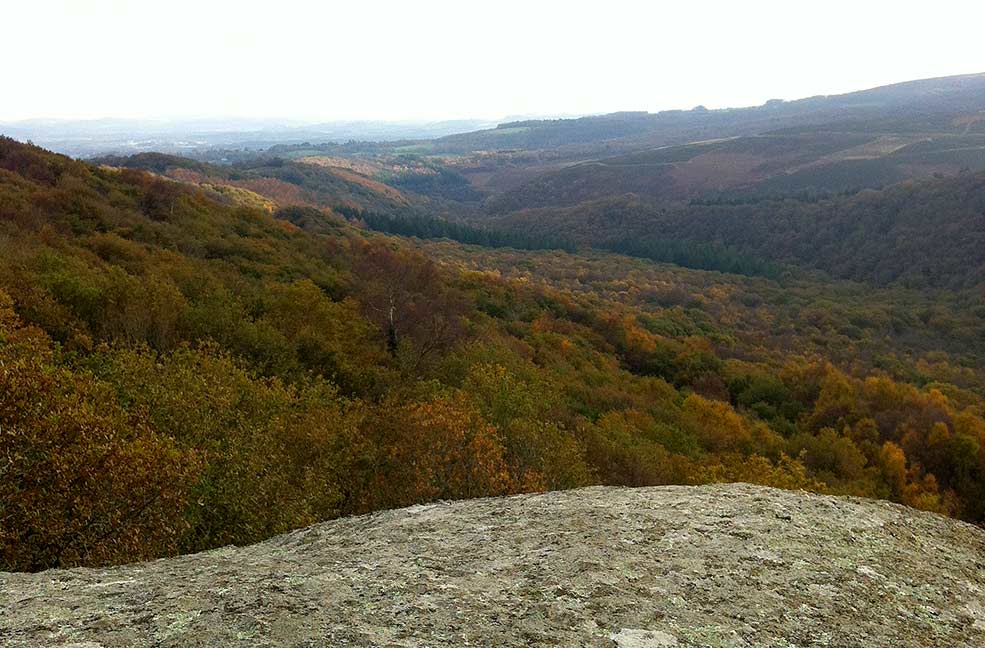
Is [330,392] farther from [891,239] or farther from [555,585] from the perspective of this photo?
[891,239]

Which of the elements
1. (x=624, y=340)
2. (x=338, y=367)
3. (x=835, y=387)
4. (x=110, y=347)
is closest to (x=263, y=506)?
(x=110, y=347)

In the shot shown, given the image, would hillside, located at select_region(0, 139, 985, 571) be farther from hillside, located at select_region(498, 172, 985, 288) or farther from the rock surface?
hillside, located at select_region(498, 172, 985, 288)

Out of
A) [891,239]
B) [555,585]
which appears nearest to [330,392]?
[555,585]

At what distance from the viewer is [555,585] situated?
6820mm

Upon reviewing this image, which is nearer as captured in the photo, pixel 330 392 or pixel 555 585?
pixel 555 585

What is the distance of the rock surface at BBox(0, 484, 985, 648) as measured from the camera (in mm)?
5723

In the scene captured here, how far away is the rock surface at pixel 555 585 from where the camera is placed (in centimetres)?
572

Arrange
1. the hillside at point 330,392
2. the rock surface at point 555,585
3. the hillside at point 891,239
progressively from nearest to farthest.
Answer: the rock surface at point 555,585, the hillside at point 330,392, the hillside at point 891,239

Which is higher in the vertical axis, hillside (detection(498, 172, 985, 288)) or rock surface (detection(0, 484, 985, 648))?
rock surface (detection(0, 484, 985, 648))

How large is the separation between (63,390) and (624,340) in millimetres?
64051

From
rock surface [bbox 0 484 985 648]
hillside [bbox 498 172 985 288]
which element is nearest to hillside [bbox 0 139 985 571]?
rock surface [bbox 0 484 985 648]

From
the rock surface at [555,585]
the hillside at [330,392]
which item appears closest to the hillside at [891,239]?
the hillside at [330,392]

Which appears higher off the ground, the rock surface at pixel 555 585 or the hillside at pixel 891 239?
the rock surface at pixel 555 585

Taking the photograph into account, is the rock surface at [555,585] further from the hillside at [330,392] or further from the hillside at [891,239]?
the hillside at [891,239]
